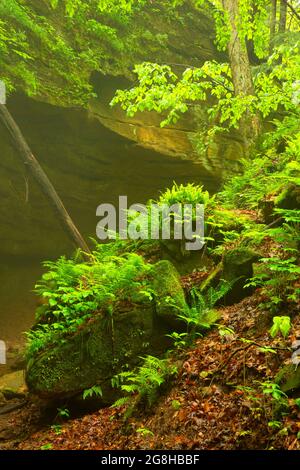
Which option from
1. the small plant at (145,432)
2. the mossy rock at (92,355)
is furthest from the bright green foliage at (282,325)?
the mossy rock at (92,355)

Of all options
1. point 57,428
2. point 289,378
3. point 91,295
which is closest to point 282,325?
point 289,378

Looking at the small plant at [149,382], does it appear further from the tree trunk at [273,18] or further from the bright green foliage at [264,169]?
the tree trunk at [273,18]

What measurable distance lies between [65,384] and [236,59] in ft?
31.3

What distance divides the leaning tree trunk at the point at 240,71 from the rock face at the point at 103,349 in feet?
21.5

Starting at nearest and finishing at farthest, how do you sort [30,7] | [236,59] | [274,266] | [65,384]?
1. [274,266]
2. [65,384]
3. [236,59]
4. [30,7]

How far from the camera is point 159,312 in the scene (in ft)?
18.6

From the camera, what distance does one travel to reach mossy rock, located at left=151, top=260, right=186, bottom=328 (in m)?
5.62

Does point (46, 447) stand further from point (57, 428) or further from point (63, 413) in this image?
point (63, 413)

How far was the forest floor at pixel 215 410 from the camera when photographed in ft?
11.6

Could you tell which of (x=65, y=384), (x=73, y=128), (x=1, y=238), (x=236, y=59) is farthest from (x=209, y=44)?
(x=65, y=384)

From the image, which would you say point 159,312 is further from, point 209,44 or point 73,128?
point 209,44

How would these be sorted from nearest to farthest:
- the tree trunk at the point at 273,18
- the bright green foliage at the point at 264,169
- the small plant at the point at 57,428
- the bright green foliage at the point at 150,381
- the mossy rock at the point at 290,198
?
the bright green foliage at the point at 150,381 < the small plant at the point at 57,428 < the mossy rock at the point at 290,198 < the bright green foliage at the point at 264,169 < the tree trunk at the point at 273,18
